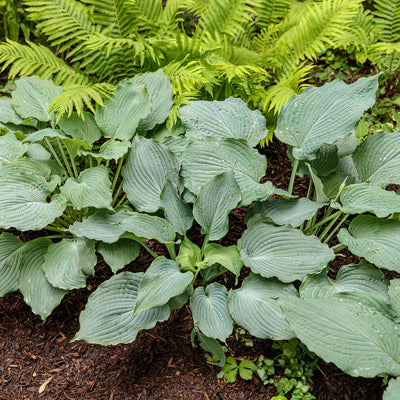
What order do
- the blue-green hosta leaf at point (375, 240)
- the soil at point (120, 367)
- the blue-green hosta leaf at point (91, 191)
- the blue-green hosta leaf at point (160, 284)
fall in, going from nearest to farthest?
the blue-green hosta leaf at point (160, 284), the blue-green hosta leaf at point (375, 240), the soil at point (120, 367), the blue-green hosta leaf at point (91, 191)

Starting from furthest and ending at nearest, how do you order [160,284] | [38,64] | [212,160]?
[38,64]
[212,160]
[160,284]

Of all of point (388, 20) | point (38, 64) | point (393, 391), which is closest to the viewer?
point (393, 391)

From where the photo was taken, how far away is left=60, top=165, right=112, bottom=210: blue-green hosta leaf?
228 centimetres

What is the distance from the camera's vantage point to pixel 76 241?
7.80 feet

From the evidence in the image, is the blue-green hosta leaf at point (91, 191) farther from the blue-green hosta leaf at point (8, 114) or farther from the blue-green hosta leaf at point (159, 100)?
the blue-green hosta leaf at point (8, 114)

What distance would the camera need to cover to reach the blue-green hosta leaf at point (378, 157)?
2.40 m

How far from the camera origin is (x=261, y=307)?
2.04 metres

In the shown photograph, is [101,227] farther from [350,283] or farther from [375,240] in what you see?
[375,240]

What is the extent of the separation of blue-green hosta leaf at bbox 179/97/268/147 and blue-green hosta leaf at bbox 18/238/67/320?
1.23m

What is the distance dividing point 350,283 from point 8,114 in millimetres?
2555

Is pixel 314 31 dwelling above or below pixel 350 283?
above

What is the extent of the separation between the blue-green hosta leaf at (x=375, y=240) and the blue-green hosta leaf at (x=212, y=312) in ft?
2.48

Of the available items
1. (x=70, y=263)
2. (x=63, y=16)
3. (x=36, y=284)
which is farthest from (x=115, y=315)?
(x=63, y=16)

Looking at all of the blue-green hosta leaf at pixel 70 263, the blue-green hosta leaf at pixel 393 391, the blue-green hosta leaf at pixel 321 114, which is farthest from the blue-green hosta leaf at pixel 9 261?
the blue-green hosta leaf at pixel 393 391
